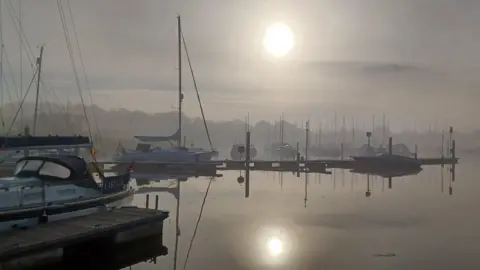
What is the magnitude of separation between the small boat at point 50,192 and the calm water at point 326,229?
141 inches

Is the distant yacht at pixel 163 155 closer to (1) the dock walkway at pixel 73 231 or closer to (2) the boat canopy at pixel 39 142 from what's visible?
(2) the boat canopy at pixel 39 142

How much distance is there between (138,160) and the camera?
67.4 meters

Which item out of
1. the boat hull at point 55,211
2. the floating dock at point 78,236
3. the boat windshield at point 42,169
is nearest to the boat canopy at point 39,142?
the boat windshield at point 42,169

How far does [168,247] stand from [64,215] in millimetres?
4080

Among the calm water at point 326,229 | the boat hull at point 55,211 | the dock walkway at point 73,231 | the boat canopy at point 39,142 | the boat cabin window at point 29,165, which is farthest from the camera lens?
the boat canopy at point 39,142

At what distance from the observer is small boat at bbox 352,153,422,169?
78688mm

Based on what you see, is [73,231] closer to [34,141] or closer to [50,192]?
[50,192]

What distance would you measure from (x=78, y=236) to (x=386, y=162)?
67670mm

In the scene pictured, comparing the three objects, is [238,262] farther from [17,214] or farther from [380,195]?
[380,195]

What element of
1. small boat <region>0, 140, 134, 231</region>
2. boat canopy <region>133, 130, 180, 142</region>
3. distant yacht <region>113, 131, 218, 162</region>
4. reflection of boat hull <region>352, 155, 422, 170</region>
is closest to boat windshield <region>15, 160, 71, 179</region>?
small boat <region>0, 140, 134, 231</region>

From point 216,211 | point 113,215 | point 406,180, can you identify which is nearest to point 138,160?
point 406,180

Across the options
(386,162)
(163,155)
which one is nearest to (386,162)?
(386,162)

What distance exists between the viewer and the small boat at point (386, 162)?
78.7 m

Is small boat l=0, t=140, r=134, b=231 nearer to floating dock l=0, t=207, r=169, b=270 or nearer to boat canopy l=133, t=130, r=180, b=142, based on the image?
floating dock l=0, t=207, r=169, b=270
